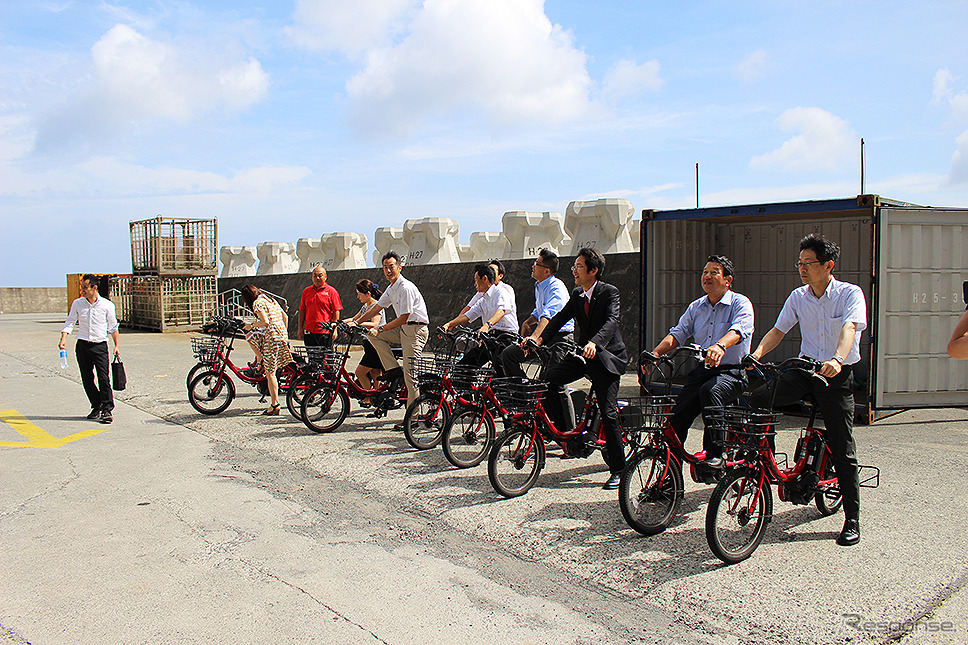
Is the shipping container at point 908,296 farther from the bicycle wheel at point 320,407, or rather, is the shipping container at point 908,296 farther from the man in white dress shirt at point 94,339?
the man in white dress shirt at point 94,339

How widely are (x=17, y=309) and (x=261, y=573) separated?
135 feet

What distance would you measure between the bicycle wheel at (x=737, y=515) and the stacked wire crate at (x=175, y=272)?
20949mm

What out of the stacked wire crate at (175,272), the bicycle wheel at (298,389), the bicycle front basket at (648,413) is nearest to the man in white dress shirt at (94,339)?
the bicycle wheel at (298,389)

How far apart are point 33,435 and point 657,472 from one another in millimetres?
6889

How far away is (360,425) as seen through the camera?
28.4 ft

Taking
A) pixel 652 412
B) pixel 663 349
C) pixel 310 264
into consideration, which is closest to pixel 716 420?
pixel 652 412

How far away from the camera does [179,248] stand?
22828 millimetres

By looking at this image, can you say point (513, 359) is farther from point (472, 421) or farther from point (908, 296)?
point (908, 296)

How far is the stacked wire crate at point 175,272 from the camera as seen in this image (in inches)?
893

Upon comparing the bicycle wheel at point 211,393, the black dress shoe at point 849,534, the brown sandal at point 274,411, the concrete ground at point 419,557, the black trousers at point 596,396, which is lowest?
the concrete ground at point 419,557

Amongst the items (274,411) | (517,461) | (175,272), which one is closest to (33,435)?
(274,411)

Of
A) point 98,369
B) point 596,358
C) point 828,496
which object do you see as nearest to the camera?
point 828,496

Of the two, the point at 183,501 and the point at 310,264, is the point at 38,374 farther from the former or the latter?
the point at 310,264

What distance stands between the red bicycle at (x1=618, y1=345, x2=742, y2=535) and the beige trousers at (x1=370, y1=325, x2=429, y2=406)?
3.61 m
